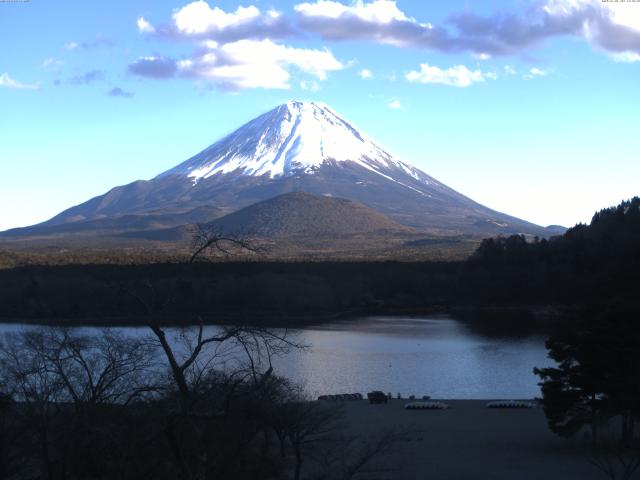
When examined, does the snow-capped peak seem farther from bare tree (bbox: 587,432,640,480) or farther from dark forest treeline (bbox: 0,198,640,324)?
bare tree (bbox: 587,432,640,480)

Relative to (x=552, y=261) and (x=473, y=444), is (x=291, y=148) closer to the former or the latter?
(x=552, y=261)

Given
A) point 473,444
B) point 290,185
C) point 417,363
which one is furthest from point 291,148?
point 473,444

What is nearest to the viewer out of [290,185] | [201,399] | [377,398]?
[201,399]

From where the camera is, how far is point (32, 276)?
47.2 m

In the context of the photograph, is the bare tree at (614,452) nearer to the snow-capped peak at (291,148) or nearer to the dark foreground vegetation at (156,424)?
the dark foreground vegetation at (156,424)

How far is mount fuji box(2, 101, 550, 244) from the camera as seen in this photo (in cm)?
11975

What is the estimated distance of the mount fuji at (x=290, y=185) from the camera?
4715 inches

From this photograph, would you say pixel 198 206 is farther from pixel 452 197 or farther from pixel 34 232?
pixel 452 197

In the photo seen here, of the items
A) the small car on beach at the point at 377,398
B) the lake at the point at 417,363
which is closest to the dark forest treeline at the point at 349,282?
the lake at the point at 417,363

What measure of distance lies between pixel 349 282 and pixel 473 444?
121 ft

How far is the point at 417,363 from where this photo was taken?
27.6 metres

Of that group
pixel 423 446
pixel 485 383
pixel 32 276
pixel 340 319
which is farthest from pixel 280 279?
pixel 423 446

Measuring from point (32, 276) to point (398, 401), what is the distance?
1233 inches

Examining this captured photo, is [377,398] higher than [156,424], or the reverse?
[156,424]
